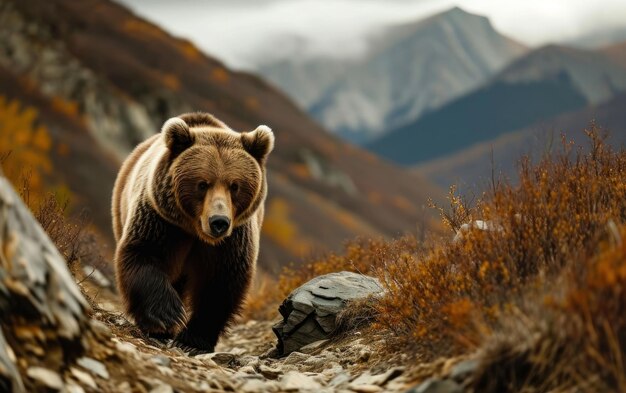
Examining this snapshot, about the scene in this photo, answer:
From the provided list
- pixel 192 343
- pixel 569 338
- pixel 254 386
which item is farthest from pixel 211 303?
pixel 569 338

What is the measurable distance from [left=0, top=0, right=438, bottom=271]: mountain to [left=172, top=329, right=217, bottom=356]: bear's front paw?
17.8ft

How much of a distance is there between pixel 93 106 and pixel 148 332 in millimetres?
69116

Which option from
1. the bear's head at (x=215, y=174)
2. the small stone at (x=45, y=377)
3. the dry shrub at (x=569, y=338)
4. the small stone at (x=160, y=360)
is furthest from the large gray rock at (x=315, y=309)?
the small stone at (x=45, y=377)

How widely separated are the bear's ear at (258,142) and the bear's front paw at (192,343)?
5.83 feet

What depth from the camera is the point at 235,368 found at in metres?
6.22

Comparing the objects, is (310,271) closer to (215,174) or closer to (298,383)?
(215,174)

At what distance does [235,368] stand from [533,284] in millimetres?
2845

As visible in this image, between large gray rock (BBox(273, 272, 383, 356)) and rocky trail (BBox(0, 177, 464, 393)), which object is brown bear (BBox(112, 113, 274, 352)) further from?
large gray rock (BBox(273, 272, 383, 356))

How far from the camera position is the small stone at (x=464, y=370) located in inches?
159

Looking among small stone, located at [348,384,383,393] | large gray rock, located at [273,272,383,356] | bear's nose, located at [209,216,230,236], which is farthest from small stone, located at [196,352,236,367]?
small stone, located at [348,384,383,393]

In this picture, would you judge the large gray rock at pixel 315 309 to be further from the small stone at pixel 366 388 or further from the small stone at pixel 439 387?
the small stone at pixel 439 387

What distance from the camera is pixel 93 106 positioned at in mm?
72188

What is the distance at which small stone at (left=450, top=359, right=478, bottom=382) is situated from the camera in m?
4.04

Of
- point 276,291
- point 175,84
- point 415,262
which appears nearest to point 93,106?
point 175,84
